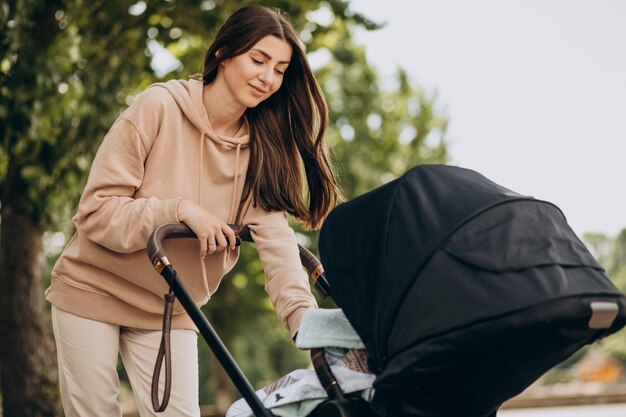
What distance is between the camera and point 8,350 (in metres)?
7.29

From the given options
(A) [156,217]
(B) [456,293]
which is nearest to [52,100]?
(A) [156,217]

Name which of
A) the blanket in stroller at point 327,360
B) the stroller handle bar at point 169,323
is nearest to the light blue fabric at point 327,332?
the blanket in stroller at point 327,360

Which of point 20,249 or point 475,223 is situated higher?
point 475,223

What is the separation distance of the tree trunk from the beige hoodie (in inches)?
175

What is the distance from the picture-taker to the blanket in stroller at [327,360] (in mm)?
2463

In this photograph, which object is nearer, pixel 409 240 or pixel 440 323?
pixel 440 323

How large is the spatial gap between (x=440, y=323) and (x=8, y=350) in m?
5.98

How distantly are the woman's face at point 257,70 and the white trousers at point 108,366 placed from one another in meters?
0.93

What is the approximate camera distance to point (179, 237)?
112 inches

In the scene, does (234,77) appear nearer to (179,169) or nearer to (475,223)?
(179,169)

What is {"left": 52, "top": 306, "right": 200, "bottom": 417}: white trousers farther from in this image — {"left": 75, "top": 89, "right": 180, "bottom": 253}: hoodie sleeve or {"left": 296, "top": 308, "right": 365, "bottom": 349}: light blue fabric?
{"left": 296, "top": 308, "right": 365, "bottom": 349}: light blue fabric

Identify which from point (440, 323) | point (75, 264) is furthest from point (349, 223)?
point (75, 264)

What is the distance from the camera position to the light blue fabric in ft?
8.19

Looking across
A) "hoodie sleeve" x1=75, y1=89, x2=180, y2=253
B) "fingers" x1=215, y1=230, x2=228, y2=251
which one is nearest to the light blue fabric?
"fingers" x1=215, y1=230, x2=228, y2=251
